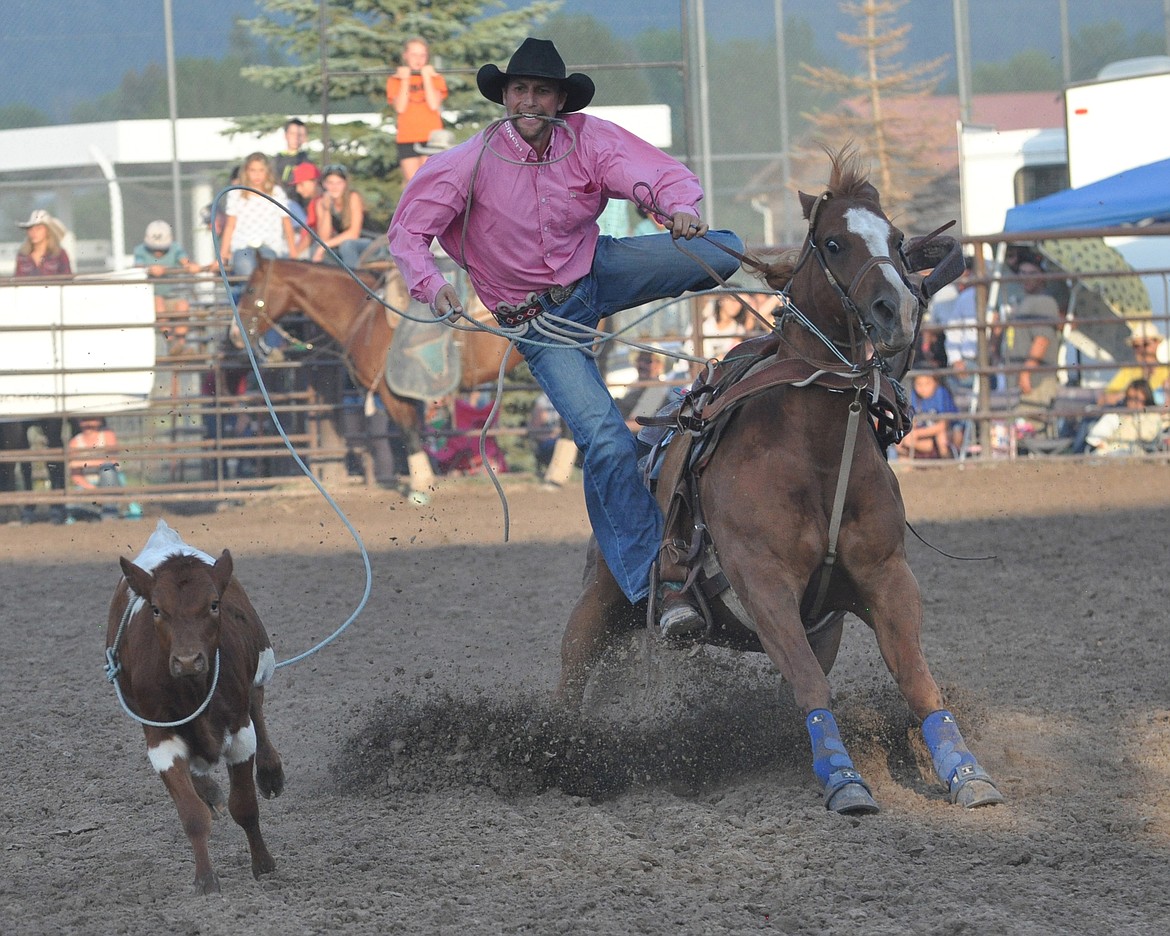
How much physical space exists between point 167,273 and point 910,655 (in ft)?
31.7

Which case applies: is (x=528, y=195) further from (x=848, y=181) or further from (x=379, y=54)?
(x=379, y=54)

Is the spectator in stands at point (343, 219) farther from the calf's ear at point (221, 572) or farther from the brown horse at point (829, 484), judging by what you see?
the calf's ear at point (221, 572)

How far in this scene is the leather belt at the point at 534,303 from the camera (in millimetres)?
4871

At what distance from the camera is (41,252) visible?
12852 millimetres

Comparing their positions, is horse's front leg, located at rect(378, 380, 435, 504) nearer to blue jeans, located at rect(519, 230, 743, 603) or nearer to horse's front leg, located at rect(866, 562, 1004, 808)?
blue jeans, located at rect(519, 230, 743, 603)

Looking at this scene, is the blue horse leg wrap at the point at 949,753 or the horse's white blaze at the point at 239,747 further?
the blue horse leg wrap at the point at 949,753

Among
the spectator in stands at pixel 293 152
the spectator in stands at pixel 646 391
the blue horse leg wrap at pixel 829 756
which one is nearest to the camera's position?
the blue horse leg wrap at pixel 829 756

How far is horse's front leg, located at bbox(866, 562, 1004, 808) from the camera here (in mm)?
4078

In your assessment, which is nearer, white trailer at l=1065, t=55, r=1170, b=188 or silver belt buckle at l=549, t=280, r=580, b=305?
silver belt buckle at l=549, t=280, r=580, b=305

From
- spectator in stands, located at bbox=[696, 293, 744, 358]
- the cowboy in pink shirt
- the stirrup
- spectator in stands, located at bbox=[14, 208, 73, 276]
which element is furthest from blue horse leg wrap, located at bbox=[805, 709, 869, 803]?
spectator in stands, located at bbox=[14, 208, 73, 276]

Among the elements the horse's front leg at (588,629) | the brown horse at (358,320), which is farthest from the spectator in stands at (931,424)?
the horse's front leg at (588,629)

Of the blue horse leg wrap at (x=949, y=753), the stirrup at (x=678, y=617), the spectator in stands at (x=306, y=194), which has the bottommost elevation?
the blue horse leg wrap at (x=949, y=753)

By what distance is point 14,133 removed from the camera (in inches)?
615

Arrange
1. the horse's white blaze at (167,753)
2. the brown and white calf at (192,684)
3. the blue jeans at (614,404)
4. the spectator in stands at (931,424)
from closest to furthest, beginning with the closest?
the brown and white calf at (192,684) → the horse's white blaze at (167,753) → the blue jeans at (614,404) → the spectator in stands at (931,424)
